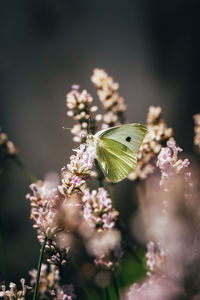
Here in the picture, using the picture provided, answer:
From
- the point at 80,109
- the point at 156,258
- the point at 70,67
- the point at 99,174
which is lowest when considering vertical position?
the point at 156,258

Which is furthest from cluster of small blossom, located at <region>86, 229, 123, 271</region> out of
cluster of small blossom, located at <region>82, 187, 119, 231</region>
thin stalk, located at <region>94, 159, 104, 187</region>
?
thin stalk, located at <region>94, 159, 104, 187</region>

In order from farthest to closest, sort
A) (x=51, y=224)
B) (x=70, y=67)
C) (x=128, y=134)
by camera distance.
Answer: (x=70, y=67)
(x=128, y=134)
(x=51, y=224)

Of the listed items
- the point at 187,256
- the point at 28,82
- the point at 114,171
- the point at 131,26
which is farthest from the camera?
the point at 131,26

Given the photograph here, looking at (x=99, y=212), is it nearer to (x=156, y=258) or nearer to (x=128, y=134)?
(x=156, y=258)

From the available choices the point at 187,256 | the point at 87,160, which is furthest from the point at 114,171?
the point at 187,256

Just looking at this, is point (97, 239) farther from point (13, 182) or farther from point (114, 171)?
point (13, 182)

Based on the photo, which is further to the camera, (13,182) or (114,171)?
(13,182)

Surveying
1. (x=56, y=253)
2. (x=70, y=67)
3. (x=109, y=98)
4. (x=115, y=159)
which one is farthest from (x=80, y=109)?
(x=70, y=67)
